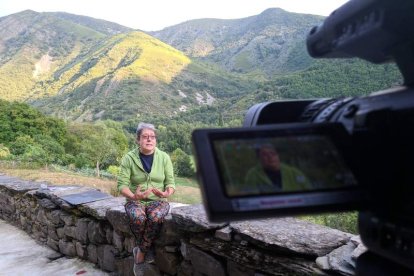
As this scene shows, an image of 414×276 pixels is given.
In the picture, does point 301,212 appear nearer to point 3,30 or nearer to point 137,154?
point 137,154

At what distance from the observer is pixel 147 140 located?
3.67m

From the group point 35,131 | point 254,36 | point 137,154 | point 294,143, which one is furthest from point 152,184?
point 254,36

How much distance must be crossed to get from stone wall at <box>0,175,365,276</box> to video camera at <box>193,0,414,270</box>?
144 cm

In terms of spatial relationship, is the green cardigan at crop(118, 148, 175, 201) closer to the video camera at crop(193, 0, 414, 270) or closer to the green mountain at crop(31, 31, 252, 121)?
the video camera at crop(193, 0, 414, 270)

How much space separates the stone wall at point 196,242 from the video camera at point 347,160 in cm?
144

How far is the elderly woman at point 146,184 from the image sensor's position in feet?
12.0

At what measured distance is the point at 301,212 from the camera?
0.80m

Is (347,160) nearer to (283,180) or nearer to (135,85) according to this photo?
(283,180)

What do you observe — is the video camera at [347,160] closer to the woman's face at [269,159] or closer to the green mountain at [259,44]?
the woman's face at [269,159]

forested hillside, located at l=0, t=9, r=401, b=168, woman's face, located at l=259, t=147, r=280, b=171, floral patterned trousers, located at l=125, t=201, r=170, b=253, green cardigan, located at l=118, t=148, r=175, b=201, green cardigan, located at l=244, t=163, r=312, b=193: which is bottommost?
floral patterned trousers, located at l=125, t=201, r=170, b=253

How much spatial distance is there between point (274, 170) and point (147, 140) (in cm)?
291

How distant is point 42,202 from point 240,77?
310 feet

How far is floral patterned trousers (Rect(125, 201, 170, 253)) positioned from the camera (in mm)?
3697

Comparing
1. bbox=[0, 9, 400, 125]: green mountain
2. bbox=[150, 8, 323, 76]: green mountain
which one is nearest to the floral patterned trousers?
bbox=[0, 9, 400, 125]: green mountain
